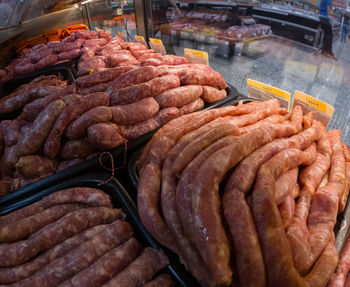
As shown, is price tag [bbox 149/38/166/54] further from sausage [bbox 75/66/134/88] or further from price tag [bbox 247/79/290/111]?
price tag [bbox 247/79/290/111]

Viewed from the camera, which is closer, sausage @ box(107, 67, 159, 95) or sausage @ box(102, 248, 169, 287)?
sausage @ box(102, 248, 169, 287)

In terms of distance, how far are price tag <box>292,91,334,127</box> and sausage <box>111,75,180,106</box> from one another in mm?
1373

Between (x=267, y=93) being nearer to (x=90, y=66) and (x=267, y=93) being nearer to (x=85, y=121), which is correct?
(x=85, y=121)

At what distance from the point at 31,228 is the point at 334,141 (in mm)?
2425

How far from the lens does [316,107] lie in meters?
2.21

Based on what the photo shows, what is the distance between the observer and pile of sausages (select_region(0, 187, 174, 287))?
51.9 inches

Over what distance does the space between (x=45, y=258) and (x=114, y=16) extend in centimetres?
694

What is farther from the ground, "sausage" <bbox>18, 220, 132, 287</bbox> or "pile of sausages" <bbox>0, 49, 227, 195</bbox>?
"pile of sausages" <bbox>0, 49, 227, 195</bbox>

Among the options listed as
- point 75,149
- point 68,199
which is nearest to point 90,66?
point 75,149

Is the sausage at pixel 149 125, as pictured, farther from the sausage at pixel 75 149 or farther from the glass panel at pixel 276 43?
the glass panel at pixel 276 43

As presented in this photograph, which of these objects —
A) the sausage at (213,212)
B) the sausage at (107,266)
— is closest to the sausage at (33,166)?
the sausage at (107,266)

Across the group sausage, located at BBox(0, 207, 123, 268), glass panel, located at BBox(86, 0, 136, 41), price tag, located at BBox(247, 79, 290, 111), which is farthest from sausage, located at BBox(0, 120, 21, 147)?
glass panel, located at BBox(86, 0, 136, 41)

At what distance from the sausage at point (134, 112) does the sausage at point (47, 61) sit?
303cm

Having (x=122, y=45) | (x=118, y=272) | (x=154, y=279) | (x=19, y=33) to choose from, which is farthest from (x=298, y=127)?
(x=19, y=33)
